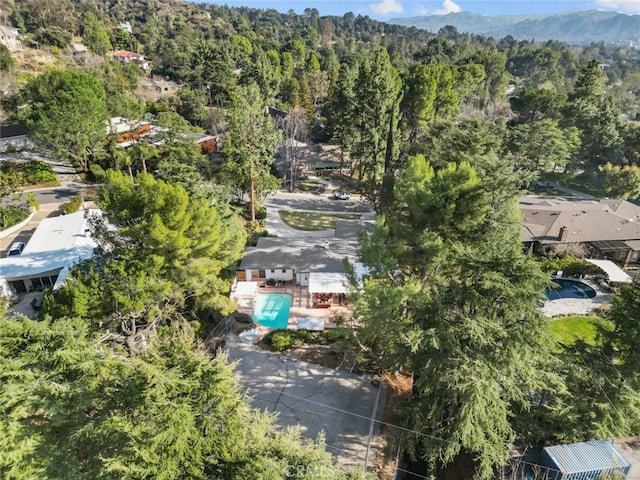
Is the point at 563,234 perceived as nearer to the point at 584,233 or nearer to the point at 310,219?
the point at 584,233

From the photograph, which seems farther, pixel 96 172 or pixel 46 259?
pixel 96 172

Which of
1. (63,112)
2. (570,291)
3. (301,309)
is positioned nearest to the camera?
(301,309)

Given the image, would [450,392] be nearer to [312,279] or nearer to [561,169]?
[312,279]

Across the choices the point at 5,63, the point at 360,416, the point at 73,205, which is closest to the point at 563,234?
the point at 360,416

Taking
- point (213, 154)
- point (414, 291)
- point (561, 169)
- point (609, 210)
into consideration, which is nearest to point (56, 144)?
point (213, 154)

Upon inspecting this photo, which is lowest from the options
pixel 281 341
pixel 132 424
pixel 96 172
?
pixel 281 341

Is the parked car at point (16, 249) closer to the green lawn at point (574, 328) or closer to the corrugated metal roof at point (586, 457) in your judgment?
the corrugated metal roof at point (586, 457)
